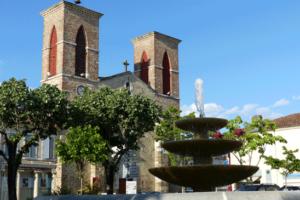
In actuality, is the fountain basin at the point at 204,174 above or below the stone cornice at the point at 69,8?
below

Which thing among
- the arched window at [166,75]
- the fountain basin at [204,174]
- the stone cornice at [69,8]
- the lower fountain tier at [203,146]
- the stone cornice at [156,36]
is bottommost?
the fountain basin at [204,174]

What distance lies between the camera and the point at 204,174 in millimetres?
11945

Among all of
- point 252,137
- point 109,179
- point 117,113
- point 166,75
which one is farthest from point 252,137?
point 166,75

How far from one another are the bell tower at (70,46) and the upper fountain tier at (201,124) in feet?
64.6

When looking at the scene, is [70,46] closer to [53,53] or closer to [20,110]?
[53,53]

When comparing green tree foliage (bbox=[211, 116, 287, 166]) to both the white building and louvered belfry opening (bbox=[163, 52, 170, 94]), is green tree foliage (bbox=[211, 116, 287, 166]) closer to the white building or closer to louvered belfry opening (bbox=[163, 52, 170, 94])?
louvered belfry opening (bbox=[163, 52, 170, 94])

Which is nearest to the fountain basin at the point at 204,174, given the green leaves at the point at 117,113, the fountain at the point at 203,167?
the fountain at the point at 203,167

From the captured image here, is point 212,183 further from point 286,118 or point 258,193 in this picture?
point 286,118

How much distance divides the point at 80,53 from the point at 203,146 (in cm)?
2300

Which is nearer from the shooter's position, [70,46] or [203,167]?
[203,167]

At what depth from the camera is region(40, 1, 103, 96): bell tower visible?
1264 inches

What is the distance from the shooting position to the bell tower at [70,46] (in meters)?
32.1

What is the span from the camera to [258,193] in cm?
936

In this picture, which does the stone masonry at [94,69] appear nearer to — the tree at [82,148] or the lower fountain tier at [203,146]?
the tree at [82,148]
